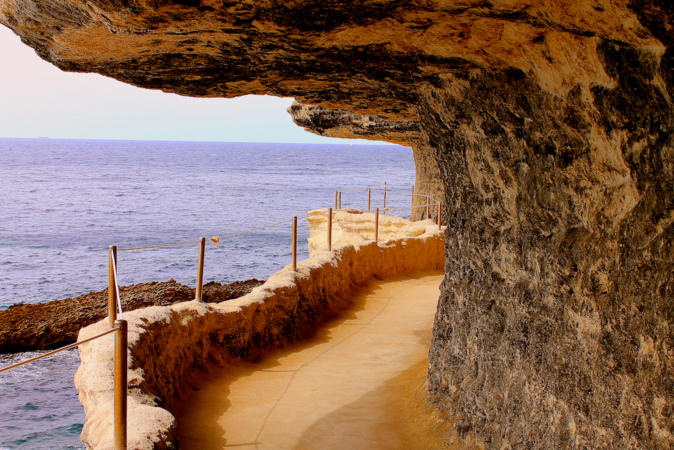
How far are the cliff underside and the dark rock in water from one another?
11495 millimetres

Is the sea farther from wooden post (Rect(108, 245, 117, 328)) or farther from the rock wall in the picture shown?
wooden post (Rect(108, 245, 117, 328))

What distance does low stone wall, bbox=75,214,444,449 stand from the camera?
430 cm

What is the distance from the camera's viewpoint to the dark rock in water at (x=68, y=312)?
1480 centimetres

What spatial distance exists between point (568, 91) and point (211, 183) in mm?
64583

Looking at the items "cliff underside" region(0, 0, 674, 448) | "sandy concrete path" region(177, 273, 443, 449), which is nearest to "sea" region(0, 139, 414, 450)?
"sandy concrete path" region(177, 273, 443, 449)

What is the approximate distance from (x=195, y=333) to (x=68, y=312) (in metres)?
11.1

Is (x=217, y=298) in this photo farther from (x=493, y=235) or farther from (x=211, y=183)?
(x=211, y=183)

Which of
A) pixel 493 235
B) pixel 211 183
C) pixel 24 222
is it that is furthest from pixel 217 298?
pixel 211 183

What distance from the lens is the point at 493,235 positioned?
5008mm

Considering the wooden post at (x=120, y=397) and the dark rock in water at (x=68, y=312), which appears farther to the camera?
the dark rock in water at (x=68, y=312)

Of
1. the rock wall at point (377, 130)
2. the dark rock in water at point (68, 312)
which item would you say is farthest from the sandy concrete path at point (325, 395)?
the dark rock in water at point (68, 312)

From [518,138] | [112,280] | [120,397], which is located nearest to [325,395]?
[112,280]

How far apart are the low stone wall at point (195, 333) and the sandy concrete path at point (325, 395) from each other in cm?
28

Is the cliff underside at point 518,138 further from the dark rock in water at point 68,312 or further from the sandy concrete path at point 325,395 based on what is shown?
the dark rock in water at point 68,312
